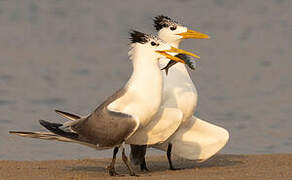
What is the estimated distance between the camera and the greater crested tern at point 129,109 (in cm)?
995

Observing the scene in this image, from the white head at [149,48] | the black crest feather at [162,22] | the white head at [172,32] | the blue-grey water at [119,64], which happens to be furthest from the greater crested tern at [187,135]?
the blue-grey water at [119,64]

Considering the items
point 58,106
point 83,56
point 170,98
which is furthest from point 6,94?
point 170,98

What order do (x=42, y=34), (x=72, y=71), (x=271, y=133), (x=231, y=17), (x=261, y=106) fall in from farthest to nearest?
(x=231, y=17) < (x=42, y=34) < (x=72, y=71) < (x=261, y=106) < (x=271, y=133)

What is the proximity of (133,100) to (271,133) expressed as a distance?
423cm

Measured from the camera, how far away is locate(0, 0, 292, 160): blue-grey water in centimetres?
1385

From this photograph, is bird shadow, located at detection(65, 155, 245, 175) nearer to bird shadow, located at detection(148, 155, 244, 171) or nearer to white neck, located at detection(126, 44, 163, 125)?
bird shadow, located at detection(148, 155, 244, 171)

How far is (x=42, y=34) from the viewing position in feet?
61.0

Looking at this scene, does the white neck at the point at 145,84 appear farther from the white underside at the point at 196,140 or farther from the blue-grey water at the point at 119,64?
the blue-grey water at the point at 119,64

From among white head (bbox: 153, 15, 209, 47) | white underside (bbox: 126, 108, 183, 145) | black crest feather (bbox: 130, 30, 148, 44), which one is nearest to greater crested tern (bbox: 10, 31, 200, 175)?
black crest feather (bbox: 130, 30, 148, 44)

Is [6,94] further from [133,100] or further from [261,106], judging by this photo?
[133,100]

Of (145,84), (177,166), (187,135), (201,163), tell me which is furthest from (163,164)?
(145,84)

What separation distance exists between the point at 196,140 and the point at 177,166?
46 cm

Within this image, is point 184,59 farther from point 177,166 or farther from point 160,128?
point 177,166

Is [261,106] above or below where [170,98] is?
below
